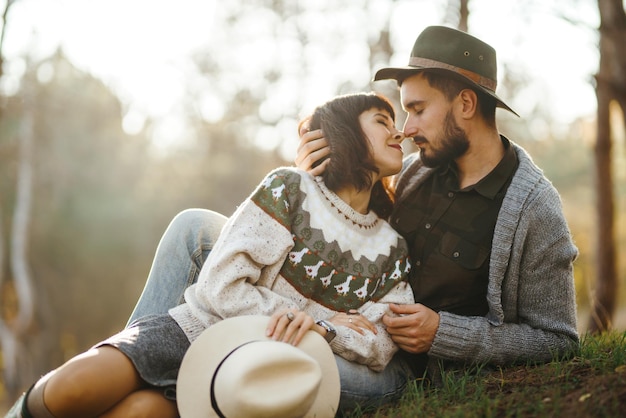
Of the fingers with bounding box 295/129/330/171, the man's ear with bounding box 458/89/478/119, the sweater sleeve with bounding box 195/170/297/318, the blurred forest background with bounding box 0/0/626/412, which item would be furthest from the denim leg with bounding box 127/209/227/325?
the blurred forest background with bounding box 0/0/626/412

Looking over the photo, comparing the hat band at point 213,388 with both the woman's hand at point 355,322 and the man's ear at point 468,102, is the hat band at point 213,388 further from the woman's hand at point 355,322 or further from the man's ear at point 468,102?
the man's ear at point 468,102

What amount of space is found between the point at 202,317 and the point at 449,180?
1.50m

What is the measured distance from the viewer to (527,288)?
10.7 feet

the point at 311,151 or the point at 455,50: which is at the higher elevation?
the point at 455,50

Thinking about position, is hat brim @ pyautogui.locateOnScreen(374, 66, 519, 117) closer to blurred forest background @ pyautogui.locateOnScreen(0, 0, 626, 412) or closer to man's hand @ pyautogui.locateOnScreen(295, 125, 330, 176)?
man's hand @ pyautogui.locateOnScreen(295, 125, 330, 176)

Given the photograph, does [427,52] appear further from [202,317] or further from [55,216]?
[55,216]

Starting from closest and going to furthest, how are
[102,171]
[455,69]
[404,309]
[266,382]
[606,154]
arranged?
[266,382]
[404,309]
[455,69]
[606,154]
[102,171]

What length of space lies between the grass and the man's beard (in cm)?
108

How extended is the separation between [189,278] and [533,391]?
5.35 feet

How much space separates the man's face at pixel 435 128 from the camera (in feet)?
11.7

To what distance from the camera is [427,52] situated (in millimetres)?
3604

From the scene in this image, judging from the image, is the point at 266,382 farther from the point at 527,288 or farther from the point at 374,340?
the point at 527,288

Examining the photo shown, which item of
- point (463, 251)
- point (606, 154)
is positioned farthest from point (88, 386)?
point (606, 154)

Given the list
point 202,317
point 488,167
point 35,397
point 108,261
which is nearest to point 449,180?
point 488,167
